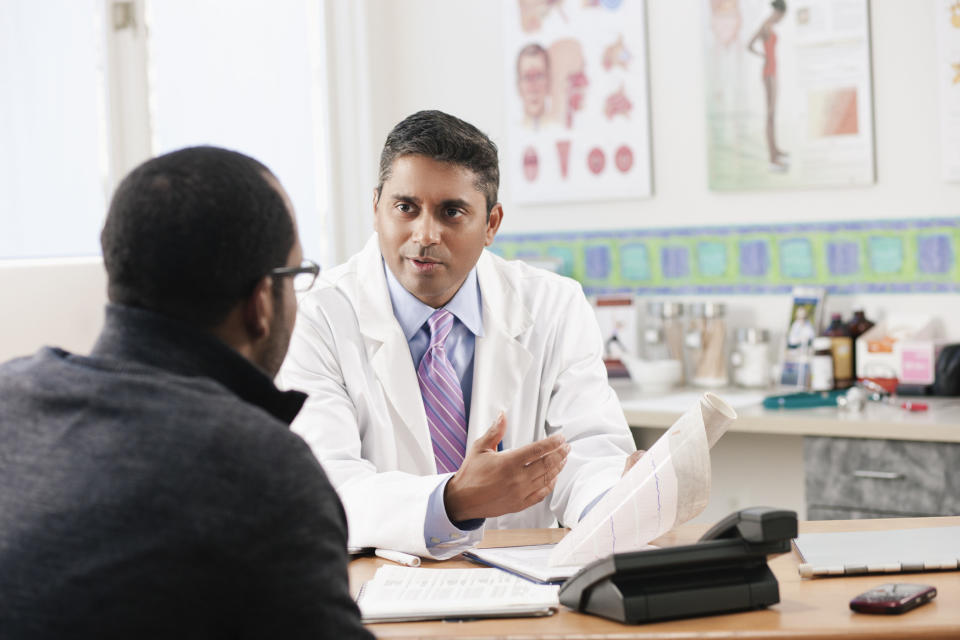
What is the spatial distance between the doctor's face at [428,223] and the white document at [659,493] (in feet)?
2.43

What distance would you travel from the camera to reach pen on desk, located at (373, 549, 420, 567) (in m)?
1.62

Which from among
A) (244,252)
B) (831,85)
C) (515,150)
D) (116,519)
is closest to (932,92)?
(831,85)

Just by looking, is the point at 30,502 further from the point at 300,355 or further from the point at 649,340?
the point at 649,340

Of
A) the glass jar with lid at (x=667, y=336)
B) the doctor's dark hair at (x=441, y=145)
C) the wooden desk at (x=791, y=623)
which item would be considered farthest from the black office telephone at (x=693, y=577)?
the glass jar with lid at (x=667, y=336)

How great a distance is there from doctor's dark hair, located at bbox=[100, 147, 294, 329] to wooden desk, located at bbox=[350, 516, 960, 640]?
0.48 metres

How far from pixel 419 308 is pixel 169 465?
1275 millimetres

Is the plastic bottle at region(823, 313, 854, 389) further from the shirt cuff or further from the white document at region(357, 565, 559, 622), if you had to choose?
the white document at region(357, 565, 559, 622)

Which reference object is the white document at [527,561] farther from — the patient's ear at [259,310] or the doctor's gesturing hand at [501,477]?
the patient's ear at [259,310]

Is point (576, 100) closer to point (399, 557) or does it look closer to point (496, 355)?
point (496, 355)

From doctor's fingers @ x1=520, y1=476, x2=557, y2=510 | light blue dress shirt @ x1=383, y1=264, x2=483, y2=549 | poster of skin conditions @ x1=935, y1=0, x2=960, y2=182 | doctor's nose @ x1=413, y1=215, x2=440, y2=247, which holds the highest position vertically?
poster of skin conditions @ x1=935, y1=0, x2=960, y2=182

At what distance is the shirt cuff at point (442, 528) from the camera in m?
1.64

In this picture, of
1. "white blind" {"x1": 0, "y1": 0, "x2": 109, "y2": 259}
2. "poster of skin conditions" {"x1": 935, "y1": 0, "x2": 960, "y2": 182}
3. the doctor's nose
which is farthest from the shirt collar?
"poster of skin conditions" {"x1": 935, "y1": 0, "x2": 960, "y2": 182}

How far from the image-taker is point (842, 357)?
3240 millimetres

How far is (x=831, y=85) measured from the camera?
3.39 meters
